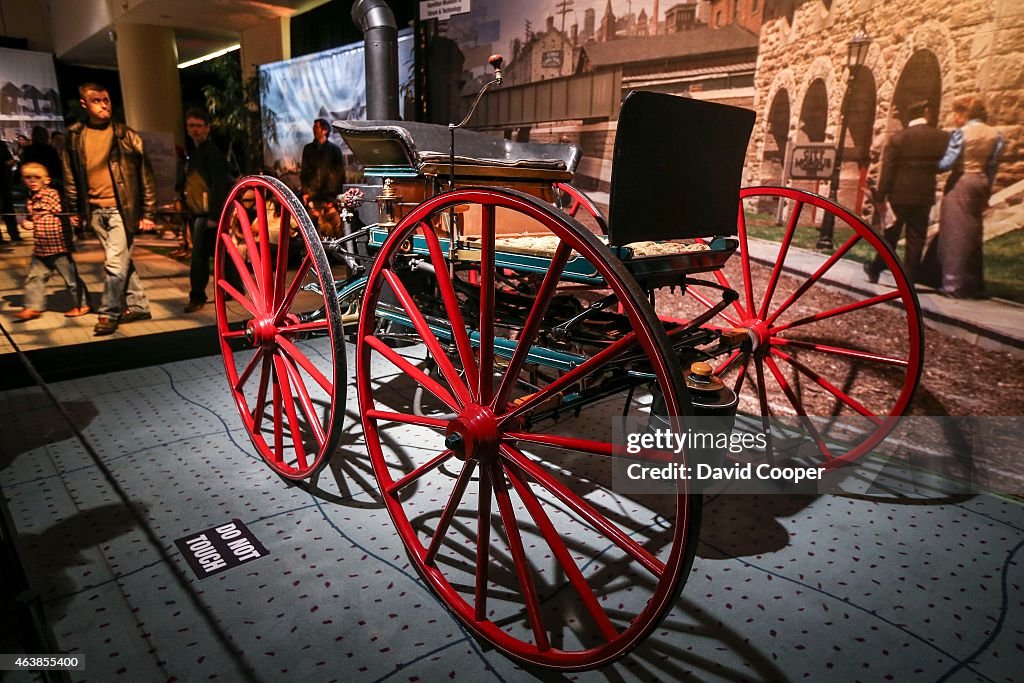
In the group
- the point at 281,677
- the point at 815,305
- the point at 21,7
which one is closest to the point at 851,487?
the point at 815,305

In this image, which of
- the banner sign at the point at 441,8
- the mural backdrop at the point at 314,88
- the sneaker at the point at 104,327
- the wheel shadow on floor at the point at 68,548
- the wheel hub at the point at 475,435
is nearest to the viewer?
the wheel hub at the point at 475,435

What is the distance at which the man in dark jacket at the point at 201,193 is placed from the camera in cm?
404

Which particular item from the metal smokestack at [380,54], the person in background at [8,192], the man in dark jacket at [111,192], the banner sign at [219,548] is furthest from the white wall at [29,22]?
the banner sign at [219,548]

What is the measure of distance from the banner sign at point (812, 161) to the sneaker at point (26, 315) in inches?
185

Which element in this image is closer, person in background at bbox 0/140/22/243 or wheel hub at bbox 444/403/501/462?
wheel hub at bbox 444/403/501/462

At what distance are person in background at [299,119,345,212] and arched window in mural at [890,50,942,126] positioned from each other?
416 centimetres

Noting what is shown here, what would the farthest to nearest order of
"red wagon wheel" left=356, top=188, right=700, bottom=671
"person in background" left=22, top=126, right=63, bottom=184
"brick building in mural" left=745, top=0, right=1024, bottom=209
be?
"person in background" left=22, top=126, right=63, bottom=184
"brick building in mural" left=745, top=0, right=1024, bottom=209
"red wagon wheel" left=356, top=188, right=700, bottom=671

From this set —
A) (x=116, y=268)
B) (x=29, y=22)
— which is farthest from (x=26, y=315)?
(x=29, y=22)

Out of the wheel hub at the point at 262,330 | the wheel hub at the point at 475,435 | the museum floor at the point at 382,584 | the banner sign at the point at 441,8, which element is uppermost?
the banner sign at the point at 441,8

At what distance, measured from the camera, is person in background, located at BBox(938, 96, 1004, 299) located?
8.15 feet

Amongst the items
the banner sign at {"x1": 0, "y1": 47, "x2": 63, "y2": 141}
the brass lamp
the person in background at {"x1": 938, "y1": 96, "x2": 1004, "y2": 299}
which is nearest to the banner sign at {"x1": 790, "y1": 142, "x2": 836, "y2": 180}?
the person in background at {"x1": 938, "y1": 96, "x2": 1004, "y2": 299}

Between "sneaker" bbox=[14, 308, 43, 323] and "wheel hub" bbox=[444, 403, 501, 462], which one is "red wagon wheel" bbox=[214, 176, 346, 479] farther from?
"sneaker" bbox=[14, 308, 43, 323]

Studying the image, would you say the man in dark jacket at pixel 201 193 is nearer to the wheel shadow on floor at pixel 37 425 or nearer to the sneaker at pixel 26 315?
the sneaker at pixel 26 315

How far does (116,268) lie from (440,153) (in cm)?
290
